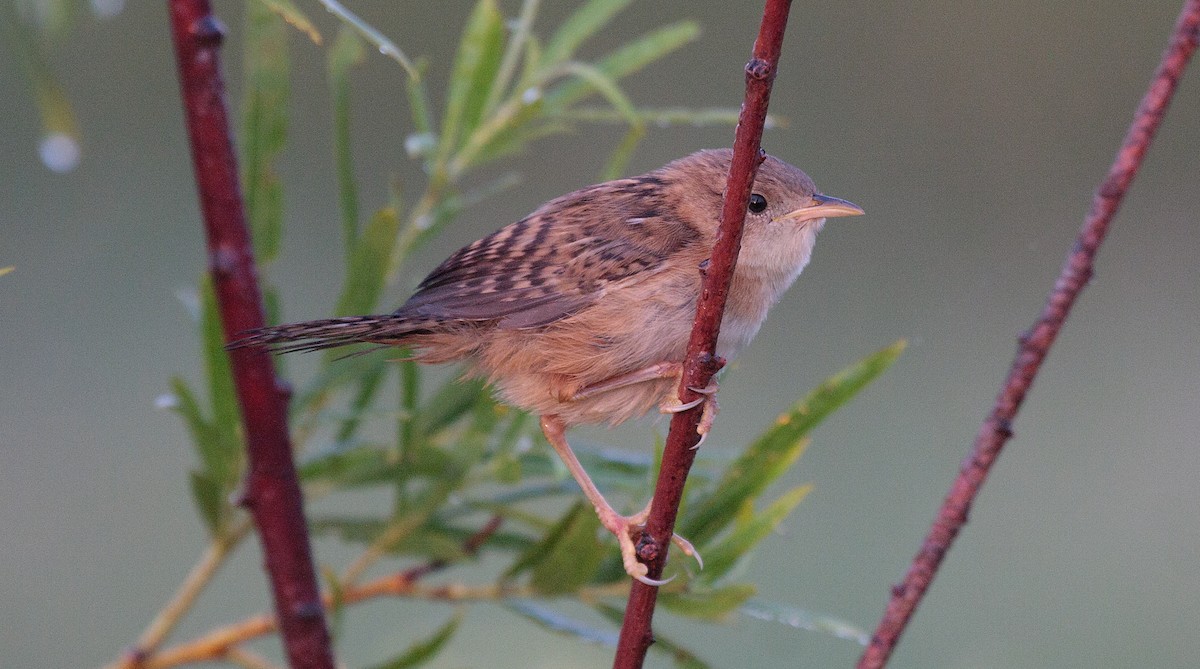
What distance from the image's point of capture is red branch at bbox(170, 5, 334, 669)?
1442 millimetres

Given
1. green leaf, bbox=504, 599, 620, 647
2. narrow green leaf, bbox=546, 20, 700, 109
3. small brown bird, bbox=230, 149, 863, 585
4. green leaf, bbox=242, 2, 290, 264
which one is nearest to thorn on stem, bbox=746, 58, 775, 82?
small brown bird, bbox=230, 149, 863, 585

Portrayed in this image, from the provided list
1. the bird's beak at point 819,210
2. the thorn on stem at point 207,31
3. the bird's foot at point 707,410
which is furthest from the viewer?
the bird's beak at point 819,210

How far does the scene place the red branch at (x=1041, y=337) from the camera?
3.83 ft

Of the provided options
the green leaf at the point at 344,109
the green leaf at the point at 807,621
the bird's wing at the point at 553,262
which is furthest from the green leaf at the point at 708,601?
the green leaf at the point at 344,109

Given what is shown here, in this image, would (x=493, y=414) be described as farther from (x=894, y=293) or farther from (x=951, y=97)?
(x=951, y=97)

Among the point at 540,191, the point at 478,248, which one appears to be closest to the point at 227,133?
the point at 478,248

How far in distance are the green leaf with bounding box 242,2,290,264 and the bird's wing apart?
35 centimetres

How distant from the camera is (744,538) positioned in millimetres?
1585

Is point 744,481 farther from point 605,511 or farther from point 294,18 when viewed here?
point 294,18

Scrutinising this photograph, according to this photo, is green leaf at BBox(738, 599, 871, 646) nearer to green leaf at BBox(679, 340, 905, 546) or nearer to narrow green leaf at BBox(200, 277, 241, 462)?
green leaf at BBox(679, 340, 905, 546)

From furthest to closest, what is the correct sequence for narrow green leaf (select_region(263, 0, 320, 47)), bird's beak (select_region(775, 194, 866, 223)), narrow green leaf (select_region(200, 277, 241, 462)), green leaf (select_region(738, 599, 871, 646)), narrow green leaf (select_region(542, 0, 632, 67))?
1. narrow green leaf (select_region(542, 0, 632, 67))
2. narrow green leaf (select_region(200, 277, 241, 462))
3. bird's beak (select_region(775, 194, 866, 223))
4. green leaf (select_region(738, 599, 871, 646))
5. narrow green leaf (select_region(263, 0, 320, 47))

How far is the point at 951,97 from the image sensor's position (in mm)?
3391

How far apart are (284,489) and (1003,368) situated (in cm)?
247

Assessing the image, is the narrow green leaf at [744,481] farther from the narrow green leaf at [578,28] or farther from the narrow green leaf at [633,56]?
the narrow green leaf at [578,28]
